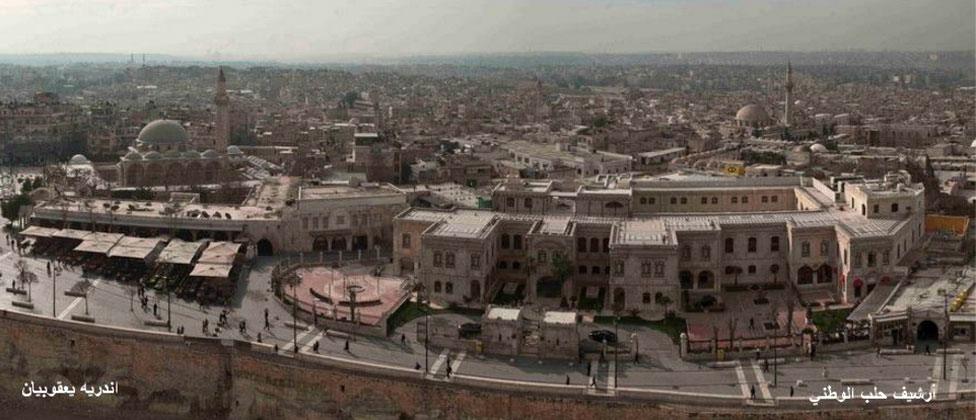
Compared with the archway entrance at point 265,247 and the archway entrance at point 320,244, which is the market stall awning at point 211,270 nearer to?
the archway entrance at point 265,247

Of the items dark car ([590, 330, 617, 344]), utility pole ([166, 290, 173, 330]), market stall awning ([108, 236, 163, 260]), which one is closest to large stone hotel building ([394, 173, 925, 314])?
dark car ([590, 330, 617, 344])

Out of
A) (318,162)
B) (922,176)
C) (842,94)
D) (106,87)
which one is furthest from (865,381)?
(106,87)

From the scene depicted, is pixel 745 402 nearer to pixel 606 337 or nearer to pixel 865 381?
pixel 865 381

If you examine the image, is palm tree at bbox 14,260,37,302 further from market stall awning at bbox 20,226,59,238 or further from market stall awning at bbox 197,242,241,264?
market stall awning at bbox 197,242,241,264

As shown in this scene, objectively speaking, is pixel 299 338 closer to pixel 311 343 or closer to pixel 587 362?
pixel 311 343

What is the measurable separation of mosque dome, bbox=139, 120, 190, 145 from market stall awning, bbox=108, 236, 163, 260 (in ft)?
48.0

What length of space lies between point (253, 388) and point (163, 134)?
24.5m

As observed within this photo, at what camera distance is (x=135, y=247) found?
23719mm

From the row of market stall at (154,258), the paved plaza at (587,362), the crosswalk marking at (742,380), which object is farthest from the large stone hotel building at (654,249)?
the row of market stall at (154,258)

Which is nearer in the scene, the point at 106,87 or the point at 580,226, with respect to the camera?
the point at 580,226

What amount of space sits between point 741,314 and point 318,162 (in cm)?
2161

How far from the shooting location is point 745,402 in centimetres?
1435

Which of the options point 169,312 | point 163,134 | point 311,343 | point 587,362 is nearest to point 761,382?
point 587,362

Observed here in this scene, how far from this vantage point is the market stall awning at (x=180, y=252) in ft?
73.6
